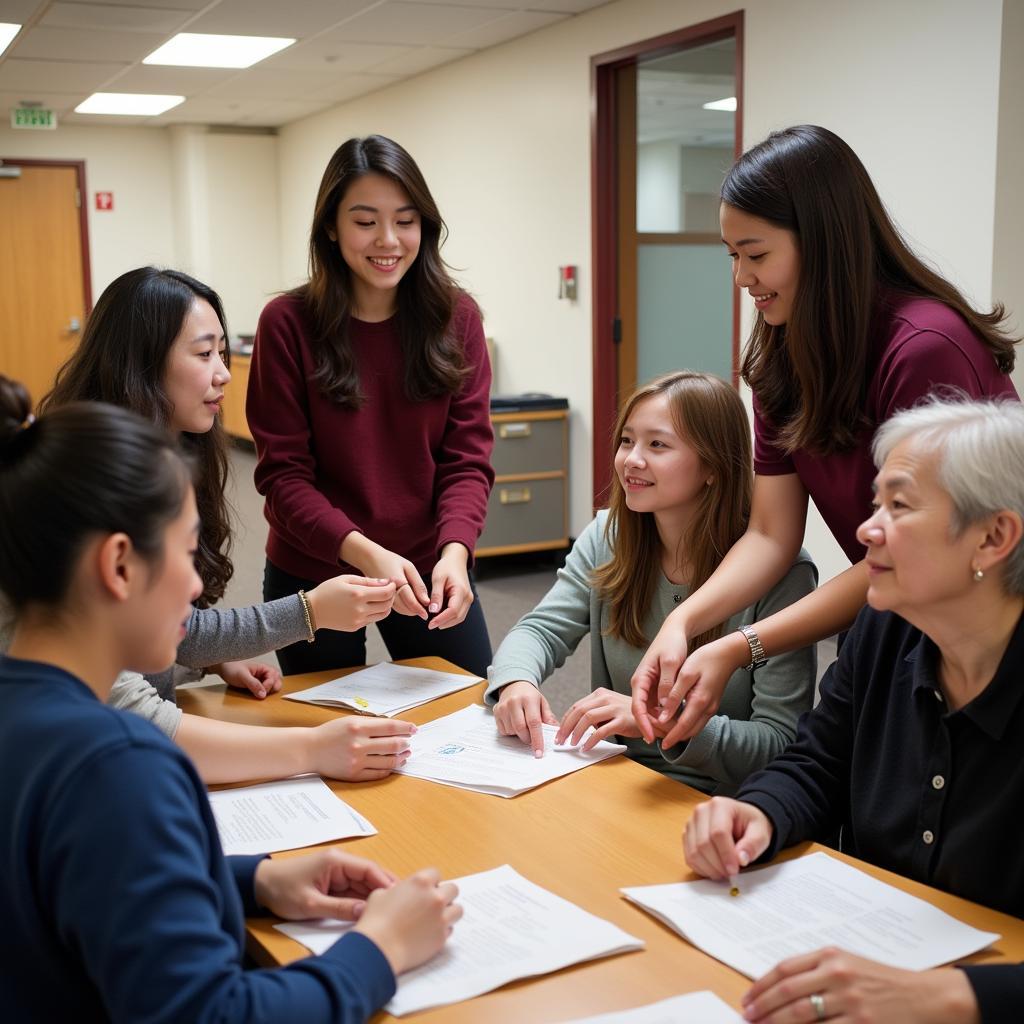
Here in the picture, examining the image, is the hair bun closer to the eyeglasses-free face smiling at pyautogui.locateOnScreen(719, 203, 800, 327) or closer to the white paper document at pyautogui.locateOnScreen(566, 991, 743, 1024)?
the white paper document at pyautogui.locateOnScreen(566, 991, 743, 1024)

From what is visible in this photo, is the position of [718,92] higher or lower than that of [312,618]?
higher

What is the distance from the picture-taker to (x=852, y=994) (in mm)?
1052

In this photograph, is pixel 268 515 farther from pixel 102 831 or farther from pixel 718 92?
pixel 718 92

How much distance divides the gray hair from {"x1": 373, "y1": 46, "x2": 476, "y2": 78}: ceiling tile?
5711 mm

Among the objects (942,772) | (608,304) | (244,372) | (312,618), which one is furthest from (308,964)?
(244,372)

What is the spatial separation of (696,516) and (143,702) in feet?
3.26

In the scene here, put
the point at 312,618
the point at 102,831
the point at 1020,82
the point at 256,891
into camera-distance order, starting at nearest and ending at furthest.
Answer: the point at 102,831
the point at 256,891
the point at 312,618
the point at 1020,82

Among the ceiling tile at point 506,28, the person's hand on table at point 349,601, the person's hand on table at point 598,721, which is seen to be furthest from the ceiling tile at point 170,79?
the person's hand on table at point 598,721

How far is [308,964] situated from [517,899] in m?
0.31

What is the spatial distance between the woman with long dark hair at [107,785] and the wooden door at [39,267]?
9221 millimetres

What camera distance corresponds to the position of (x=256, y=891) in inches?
50.8

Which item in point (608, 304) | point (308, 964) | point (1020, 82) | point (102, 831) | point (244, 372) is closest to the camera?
point (102, 831)

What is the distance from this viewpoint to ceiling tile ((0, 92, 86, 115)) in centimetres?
797

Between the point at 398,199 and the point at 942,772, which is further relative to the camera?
the point at 398,199
